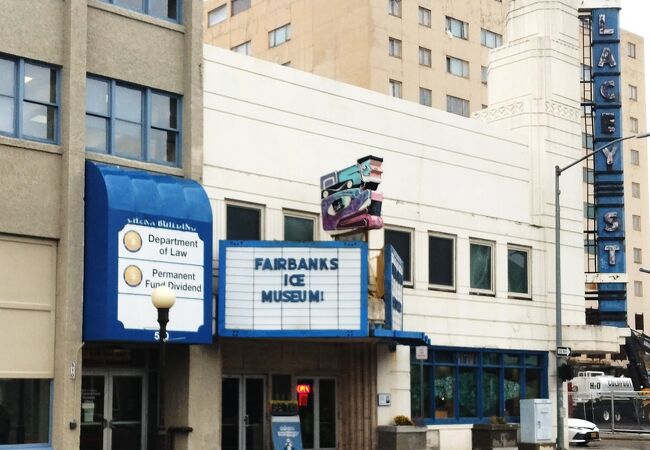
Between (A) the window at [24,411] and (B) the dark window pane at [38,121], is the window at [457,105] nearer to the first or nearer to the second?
(B) the dark window pane at [38,121]

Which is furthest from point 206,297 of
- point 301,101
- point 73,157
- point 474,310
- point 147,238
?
point 474,310

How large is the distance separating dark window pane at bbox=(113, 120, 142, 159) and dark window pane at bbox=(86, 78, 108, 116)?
18.7 inches

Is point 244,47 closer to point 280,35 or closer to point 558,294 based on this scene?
point 280,35

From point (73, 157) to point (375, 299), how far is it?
8129 mm

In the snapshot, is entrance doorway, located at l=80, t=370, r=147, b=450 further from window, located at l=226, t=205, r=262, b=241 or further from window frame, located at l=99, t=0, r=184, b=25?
window frame, located at l=99, t=0, r=184, b=25

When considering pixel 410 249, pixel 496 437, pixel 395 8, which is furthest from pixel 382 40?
pixel 496 437

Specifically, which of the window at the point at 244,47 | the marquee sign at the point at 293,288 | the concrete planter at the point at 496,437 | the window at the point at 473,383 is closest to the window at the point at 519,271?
the window at the point at 473,383

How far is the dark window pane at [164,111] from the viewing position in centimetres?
2541

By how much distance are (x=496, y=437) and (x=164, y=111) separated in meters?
13.9

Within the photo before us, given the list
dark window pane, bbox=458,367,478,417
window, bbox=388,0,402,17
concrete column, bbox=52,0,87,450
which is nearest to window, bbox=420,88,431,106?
window, bbox=388,0,402,17

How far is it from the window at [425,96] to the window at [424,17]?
4142mm

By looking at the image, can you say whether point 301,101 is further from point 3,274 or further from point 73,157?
point 3,274

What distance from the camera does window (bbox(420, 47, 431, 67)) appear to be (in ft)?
224

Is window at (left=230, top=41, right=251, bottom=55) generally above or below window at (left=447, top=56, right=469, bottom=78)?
above
